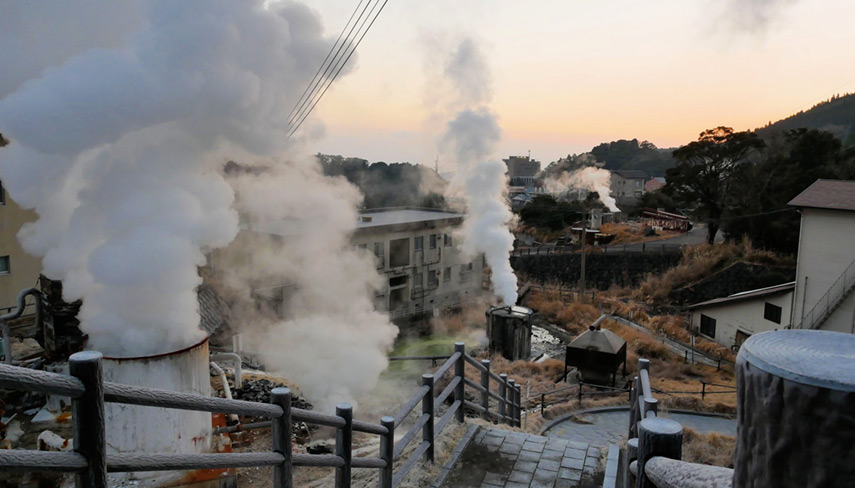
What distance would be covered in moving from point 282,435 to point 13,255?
2062 cm

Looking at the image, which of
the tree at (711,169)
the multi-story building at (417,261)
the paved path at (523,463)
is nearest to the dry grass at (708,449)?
the paved path at (523,463)

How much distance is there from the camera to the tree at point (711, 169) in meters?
38.8

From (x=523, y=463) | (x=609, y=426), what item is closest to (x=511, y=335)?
(x=609, y=426)

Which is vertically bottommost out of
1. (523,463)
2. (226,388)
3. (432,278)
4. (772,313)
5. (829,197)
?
(432,278)

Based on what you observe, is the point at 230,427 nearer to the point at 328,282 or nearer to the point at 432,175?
the point at 328,282

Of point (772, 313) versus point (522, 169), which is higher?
point (522, 169)

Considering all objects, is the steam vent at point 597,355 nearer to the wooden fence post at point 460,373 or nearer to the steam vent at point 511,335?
the steam vent at point 511,335

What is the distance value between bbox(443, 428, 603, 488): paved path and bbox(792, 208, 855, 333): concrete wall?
18.3 metres

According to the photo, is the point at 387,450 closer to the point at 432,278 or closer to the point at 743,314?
the point at 743,314

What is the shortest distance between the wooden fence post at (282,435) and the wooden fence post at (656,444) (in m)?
1.86

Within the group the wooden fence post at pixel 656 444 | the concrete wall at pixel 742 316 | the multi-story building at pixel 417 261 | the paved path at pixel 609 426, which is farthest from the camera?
the multi-story building at pixel 417 261

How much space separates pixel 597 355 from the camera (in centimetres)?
1736

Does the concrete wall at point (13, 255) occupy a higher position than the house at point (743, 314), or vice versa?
the concrete wall at point (13, 255)

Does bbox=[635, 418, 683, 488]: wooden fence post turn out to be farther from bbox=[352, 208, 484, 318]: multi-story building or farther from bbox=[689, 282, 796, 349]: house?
bbox=[352, 208, 484, 318]: multi-story building
